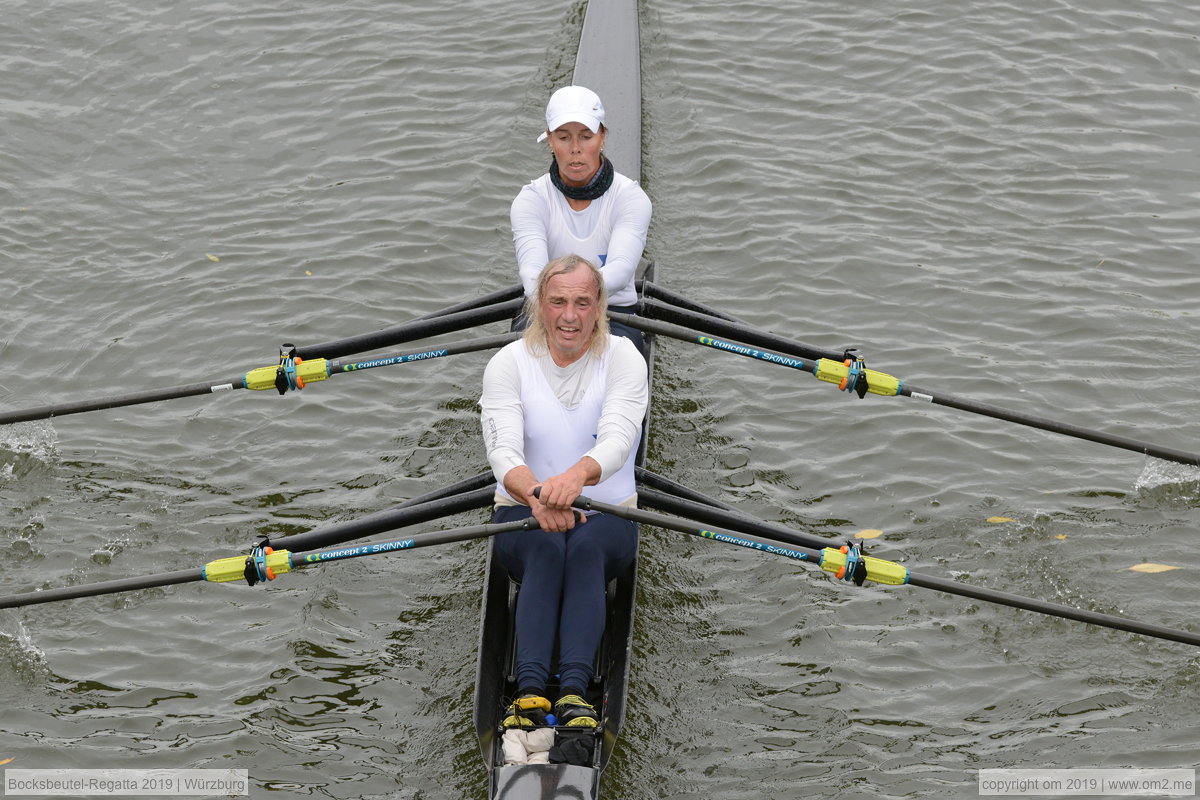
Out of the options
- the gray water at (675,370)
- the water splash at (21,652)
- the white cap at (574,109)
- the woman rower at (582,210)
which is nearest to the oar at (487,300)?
the woman rower at (582,210)

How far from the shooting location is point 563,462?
18.3ft

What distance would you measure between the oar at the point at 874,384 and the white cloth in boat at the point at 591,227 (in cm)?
37

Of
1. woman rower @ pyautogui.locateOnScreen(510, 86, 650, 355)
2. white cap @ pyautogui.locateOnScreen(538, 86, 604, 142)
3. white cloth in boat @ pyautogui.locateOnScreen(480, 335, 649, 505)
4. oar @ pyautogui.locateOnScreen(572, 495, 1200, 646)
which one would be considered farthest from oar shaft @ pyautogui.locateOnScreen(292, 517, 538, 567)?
white cap @ pyautogui.locateOnScreen(538, 86, 604, 142)

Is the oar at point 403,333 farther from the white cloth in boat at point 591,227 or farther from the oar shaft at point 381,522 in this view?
the oar shaft at point 381,522

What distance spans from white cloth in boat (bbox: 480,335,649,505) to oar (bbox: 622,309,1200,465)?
1185mm

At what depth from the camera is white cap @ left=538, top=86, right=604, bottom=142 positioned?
22.0 ft

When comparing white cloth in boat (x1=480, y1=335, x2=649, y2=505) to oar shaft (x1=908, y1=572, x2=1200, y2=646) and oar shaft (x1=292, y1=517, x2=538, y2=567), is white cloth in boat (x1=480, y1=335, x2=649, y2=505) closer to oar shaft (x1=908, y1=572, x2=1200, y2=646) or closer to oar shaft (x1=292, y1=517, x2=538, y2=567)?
oar shaft (x1=292, y1=517, x2=538, y2=567)

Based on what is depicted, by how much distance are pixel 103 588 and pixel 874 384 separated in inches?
158

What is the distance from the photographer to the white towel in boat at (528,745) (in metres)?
4.96

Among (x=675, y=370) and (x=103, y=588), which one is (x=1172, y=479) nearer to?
(x=675, y=370)

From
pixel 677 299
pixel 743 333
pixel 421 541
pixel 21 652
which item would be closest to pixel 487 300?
pixel 677 299

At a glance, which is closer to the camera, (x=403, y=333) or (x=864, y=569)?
(x=864, y=569)

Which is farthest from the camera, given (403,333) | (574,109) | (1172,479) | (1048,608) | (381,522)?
(1172,479)

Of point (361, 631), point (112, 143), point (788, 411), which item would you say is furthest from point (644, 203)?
point (112, 143)
